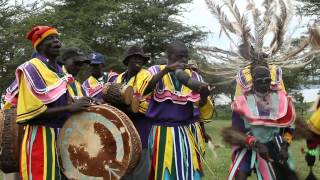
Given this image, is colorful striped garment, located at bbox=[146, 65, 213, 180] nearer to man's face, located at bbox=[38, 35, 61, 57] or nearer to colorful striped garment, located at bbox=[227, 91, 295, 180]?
colorful striped garment, located at bbox=[227, 91, 295, 180]

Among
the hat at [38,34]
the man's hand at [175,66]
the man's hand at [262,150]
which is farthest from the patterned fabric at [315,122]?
the hat at [38,34]

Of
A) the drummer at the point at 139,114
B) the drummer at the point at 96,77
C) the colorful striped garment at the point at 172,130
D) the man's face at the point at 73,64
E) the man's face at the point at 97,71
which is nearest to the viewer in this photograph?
the colorful striped garment at the point at 172,130

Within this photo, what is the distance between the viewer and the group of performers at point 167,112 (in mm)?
5090

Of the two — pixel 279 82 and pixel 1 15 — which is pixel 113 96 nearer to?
pixel 279 82

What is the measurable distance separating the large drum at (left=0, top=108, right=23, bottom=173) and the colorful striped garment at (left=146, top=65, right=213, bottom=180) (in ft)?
4.94

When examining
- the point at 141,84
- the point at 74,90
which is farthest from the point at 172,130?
the point at 74,90

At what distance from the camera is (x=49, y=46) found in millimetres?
5293

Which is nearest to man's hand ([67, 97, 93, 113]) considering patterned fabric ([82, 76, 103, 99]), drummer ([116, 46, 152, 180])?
drummer ([116, 46, 152, 180])

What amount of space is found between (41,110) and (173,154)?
6.02ft

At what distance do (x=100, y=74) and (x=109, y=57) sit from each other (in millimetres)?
23856

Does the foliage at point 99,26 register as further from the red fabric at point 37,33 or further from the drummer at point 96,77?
the red fabric at point 37,33

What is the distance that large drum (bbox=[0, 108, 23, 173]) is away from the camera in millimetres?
5590

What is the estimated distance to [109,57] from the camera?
3212cm

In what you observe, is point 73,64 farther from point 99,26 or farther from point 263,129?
point 99,26
